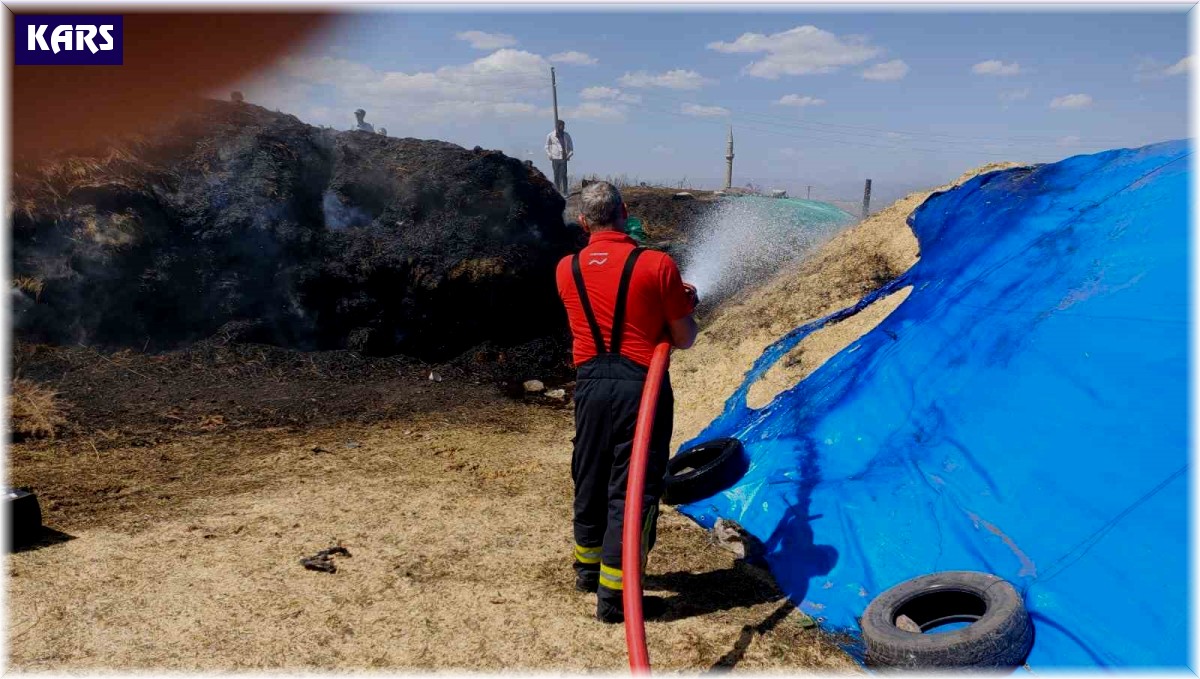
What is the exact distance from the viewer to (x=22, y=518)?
4.69 metres

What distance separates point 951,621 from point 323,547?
3.50m

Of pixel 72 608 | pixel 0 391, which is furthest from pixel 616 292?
pixel 0 391

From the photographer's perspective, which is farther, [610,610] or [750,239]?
[750,239]

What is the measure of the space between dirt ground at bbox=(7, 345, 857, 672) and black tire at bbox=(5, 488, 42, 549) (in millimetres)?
104

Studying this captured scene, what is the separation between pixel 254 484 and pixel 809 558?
3.98 m

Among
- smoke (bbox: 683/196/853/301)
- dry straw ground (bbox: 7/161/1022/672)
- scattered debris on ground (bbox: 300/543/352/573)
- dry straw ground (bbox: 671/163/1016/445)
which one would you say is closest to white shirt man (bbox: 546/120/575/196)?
smoke (bbox: 683/196/853/301)

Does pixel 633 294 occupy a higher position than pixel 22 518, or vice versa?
pixel 633 294

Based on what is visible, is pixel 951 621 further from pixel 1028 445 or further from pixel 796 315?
pixel 796 315

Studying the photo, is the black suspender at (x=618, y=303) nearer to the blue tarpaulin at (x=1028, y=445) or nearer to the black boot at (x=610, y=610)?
the black boot at (x=610, y=610)

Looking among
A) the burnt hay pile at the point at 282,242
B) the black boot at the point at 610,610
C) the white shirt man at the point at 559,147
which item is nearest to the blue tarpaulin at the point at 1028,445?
the black boot at the point at 610,610

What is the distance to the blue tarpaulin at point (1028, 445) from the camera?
3693 mm

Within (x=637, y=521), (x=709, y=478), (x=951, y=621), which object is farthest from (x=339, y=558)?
(x=951, y=621)

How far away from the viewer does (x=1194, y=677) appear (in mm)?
3291

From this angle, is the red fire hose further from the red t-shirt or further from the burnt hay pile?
the burnt hay pile
